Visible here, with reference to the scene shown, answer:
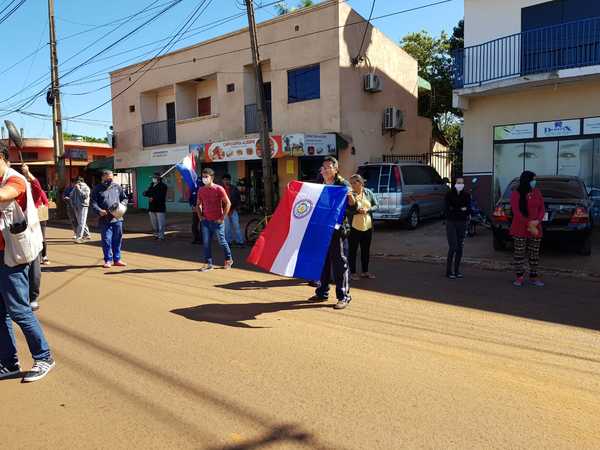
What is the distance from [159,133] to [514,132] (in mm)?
16816

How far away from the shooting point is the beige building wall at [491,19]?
14172 mm

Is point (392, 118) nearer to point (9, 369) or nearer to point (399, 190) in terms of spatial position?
point (399, 190)

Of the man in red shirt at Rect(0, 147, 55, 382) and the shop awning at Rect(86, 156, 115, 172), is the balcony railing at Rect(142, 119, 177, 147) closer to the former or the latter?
the shop awning at Rect(86, 156, 115, 172)

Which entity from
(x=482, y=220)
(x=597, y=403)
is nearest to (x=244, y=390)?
(x=597, y=403)

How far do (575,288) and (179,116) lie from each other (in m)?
19.4

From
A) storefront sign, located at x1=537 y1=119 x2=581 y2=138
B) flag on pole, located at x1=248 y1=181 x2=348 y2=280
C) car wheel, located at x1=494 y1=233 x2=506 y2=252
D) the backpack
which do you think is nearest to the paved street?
flag on pole, located at x1=248 y1=181 x2=348 y2=280

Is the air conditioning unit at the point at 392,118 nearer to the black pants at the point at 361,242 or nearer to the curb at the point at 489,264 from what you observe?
the curb at the point at 489,264

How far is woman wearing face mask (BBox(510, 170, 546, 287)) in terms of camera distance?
738 centimetres

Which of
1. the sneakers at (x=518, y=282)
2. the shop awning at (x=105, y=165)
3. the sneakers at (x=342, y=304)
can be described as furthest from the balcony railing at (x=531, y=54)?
the shop awning at (x=105, y=165)

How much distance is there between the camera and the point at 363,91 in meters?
17.9

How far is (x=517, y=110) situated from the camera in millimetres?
14172

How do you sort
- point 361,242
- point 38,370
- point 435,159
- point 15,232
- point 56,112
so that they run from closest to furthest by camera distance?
point 15,232, point 38,370, point 361,242, point 56,112, point 435,159

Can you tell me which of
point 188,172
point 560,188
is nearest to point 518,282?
point 560,188

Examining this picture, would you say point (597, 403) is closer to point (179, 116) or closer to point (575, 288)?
point (575, 288)
